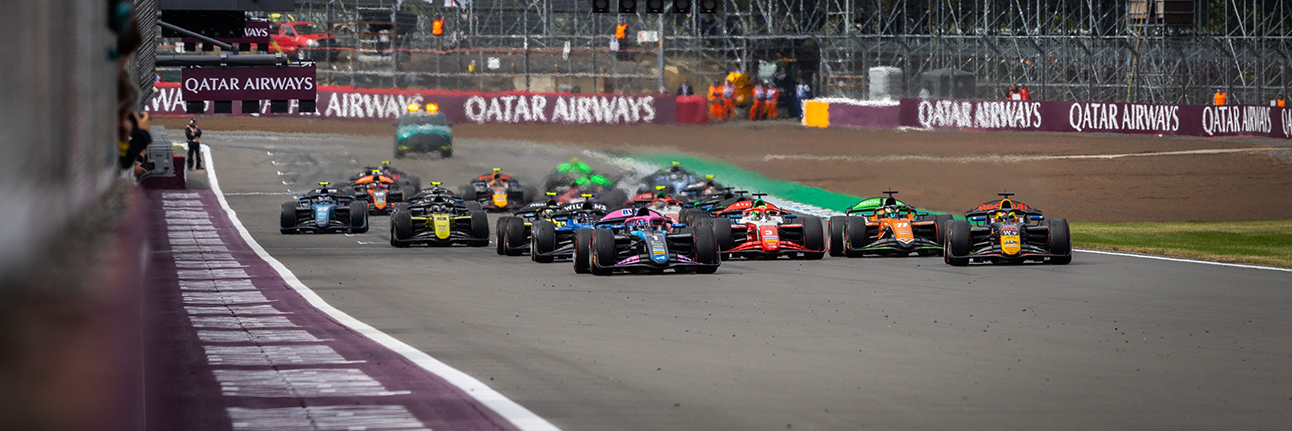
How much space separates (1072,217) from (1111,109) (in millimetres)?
20390

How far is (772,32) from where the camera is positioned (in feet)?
221

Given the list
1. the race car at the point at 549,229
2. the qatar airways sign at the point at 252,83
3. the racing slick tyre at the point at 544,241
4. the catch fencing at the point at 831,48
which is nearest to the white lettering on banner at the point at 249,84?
the qatar airways sign at the point at 252,83

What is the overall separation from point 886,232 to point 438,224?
26.4 feet

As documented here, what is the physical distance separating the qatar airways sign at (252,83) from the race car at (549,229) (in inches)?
326

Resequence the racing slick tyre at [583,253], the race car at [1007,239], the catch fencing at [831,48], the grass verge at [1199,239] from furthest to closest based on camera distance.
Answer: the catch fencing at [831,48] → the grass verge at [1199,239] → the race car at [1007,239] → the racing slick tyre at [583,253]

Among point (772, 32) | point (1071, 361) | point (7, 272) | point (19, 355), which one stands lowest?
point (1071, 361)

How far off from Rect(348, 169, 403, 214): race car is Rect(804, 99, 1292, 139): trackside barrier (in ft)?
92.8

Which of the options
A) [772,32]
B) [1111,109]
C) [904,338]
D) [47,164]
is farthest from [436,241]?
[772,32]

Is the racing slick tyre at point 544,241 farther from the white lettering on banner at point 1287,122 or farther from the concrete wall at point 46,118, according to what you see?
the white lettering on banner at point 1287,122

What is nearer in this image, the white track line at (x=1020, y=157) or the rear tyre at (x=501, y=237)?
the rear tyre at (x=501, y=237)

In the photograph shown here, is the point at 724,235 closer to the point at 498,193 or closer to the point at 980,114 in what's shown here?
the point at 498,193

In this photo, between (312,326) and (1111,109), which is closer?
(312,326)

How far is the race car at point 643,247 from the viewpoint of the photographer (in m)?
19.2

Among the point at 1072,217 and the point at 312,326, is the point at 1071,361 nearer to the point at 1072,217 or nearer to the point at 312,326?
the point at 312,326
